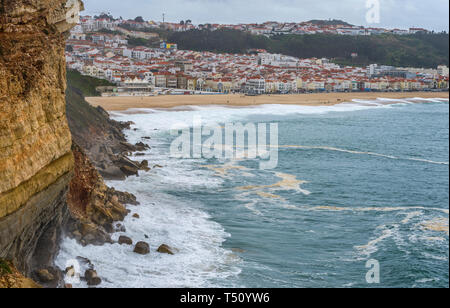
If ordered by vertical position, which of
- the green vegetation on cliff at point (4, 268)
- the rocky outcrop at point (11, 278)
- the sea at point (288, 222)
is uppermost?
the green vegetation on cliff at point (4, 268)

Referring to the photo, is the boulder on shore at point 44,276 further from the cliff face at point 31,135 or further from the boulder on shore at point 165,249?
the boulder on shore at point 165,249

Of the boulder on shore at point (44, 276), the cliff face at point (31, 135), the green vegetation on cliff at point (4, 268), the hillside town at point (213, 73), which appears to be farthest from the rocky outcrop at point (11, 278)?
the hillside town at point (213, 73)

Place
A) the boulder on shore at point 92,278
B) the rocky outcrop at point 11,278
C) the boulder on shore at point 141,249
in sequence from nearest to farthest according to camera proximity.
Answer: the rocky outcrop at point 11,278, the boulder on shore at point 92,278, the boulder on shore at point 141,249

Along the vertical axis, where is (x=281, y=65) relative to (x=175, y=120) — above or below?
above

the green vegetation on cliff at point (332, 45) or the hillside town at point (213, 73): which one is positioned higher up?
the green vegetation on cliff at point (332, 45)

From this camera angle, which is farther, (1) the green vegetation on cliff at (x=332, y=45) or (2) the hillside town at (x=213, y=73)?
(1) the green vegetation on cliff at (x=332, y=45)
